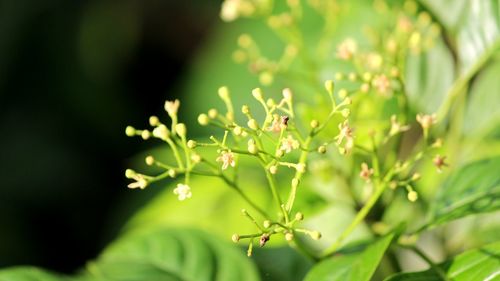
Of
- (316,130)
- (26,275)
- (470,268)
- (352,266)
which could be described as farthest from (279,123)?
(26,275)

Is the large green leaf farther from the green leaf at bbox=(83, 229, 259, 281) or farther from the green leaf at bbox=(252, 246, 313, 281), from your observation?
the green leaf at bbox=(83, 229, 259, 281)

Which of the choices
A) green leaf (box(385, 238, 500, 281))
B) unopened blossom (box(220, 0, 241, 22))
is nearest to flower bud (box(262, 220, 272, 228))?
green leaf (box(385, 238, 500, 281))

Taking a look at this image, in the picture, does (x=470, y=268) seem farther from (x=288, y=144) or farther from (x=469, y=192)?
(x=288, y=144)

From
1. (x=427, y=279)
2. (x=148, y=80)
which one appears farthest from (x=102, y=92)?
(x=427, y=279)

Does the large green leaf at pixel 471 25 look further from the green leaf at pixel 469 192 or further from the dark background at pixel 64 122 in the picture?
the dark background at pixel 64 122

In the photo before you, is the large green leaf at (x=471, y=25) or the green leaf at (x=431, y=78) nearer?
the large green leaf at (x=471, y=25)

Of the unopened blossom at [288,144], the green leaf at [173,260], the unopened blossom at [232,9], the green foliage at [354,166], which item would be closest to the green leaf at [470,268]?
the green foliage at [354,166]
